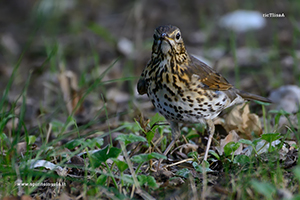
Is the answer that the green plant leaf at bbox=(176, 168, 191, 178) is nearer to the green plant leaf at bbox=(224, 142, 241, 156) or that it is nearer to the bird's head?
the green plant leaf at bbox=(224, 142, 241, 156)

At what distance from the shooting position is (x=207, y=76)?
14.5 ft

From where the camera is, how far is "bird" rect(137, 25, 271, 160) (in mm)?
4070

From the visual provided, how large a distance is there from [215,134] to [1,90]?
14.7ft

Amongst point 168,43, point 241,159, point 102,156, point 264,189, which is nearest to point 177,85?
point 168,43

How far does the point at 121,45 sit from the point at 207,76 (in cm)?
398

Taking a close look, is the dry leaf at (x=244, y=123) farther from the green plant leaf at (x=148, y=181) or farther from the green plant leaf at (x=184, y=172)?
the green plant leaf at (x=148, y=181)

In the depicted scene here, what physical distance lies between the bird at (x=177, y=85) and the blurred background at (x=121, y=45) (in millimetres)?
1562

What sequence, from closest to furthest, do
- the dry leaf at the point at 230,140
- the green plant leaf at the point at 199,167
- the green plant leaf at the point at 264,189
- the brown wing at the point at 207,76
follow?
1. the green plant leaf at the point at 264,189
2. the green plant leaf at the point at 199,167
3. the dry leaf at the point at 230,140
4. the brown wing at the point at 207,76

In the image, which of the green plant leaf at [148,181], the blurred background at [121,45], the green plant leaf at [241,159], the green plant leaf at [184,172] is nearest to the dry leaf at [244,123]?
the green plant leaf at [241,159]

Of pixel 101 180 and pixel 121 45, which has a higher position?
pixel 121 45

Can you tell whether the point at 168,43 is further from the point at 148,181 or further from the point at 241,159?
the point at 148,181

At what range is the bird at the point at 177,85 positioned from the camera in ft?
13.4

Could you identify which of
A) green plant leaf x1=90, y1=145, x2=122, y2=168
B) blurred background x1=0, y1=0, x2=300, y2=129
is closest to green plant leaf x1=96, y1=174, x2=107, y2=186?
green plant leaf x1=90, y1=145, x2=122, y2=168

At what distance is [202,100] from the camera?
4.23 m
